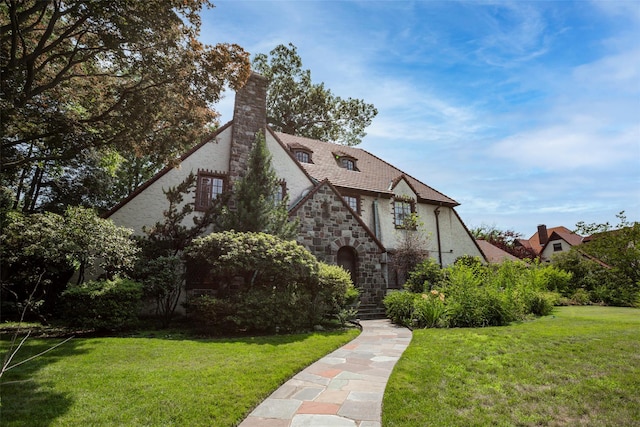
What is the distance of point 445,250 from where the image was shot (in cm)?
2014

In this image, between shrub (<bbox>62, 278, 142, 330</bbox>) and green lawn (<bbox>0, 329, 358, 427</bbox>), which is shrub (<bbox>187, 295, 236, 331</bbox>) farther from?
shrub (<bbox>62, 278, 142, 330</bbox>)

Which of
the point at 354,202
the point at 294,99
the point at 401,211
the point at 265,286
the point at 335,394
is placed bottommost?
the point at 335,394

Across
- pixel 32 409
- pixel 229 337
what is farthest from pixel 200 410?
pixel 229 337

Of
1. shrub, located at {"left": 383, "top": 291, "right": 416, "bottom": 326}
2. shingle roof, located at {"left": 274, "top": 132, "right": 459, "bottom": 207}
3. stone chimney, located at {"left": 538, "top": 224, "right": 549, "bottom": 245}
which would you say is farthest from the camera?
stone chimney, located at {"left": 538, "top": 224, "right": 549, "bottom": 245}

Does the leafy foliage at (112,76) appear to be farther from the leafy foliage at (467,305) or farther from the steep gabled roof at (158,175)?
the leafy foliage at (467,305)

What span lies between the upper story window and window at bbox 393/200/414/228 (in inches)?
387

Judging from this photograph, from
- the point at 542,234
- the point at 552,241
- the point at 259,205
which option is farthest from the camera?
the point at 542,234

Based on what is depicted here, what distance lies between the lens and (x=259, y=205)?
11625 millimetres

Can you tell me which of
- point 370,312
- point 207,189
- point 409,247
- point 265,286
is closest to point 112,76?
point 207,189

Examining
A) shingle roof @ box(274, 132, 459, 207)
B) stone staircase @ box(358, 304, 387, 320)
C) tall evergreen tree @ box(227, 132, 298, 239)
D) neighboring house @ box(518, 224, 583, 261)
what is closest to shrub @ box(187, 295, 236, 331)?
tall evergreen tree @ box(227, 132, 298, 239)

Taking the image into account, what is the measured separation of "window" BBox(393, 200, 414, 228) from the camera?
61.8 ft

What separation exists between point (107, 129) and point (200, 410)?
8225 mm

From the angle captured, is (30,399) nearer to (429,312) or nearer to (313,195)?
(429,312)

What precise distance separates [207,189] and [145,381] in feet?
34.1
